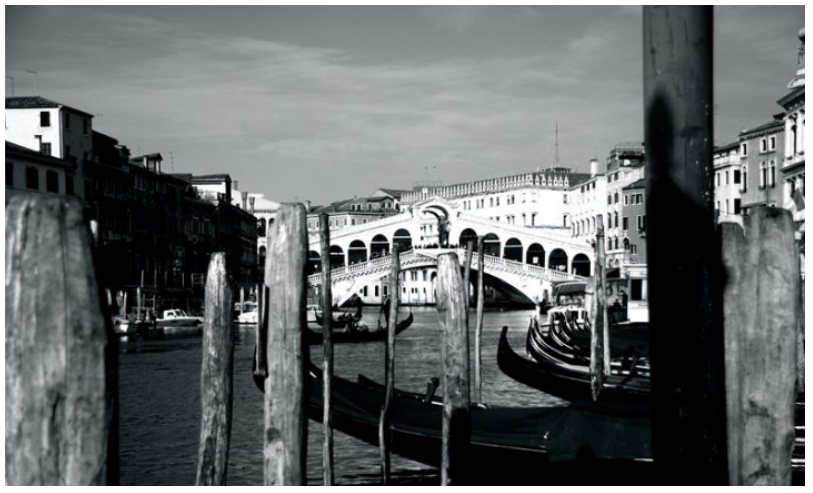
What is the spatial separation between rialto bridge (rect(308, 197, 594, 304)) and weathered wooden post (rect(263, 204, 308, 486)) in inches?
1305

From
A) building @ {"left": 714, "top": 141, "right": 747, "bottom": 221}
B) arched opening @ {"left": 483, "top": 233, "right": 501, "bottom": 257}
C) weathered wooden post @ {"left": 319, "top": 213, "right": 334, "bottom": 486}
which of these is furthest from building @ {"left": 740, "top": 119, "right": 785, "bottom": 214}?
arched opening @ {"left": 483, "top": 233, "right": 501, "bottom": 257}

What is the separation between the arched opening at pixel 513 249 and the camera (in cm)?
4575

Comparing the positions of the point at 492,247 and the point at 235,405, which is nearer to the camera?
the point at 235,405

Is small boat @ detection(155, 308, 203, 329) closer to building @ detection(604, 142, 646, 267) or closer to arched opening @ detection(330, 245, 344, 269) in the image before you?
building @ detection(604, 142, 646, 267)

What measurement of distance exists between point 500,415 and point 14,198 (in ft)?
13.6

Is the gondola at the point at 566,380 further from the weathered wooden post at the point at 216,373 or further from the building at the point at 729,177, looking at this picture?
the building at the point at 729,177

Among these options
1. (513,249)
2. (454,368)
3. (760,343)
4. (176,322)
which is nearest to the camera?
(760,343)

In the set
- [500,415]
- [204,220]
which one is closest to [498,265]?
[204,220]

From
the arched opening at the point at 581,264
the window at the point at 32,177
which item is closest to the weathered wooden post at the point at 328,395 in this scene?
the window at the point at 32,177

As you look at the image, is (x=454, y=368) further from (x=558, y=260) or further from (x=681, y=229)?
(x=558, y=260)

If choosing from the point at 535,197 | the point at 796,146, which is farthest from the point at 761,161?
the point at 535,197

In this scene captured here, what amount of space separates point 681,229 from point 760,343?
653mm

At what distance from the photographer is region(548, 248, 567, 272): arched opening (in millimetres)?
44281

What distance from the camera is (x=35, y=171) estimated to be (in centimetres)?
2120
